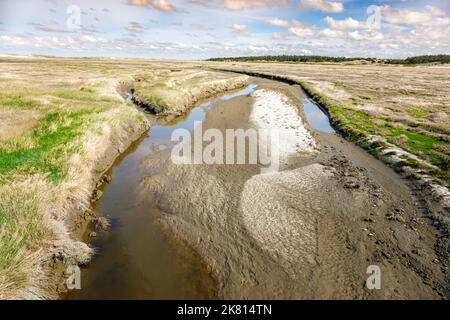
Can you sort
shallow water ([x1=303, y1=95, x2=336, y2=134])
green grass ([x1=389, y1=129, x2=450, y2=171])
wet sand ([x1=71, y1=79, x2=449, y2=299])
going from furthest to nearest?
1. shallow water ([x1=303, y1=95, x2=336, y2=134])
2. green grass ([x1=389, y1=129, x2=450, y2=171])
3. wet sand ([x1=71, y1=79, x2=449, y2=299])

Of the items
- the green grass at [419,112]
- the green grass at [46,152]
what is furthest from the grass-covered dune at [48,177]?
the green grass at [419,112]

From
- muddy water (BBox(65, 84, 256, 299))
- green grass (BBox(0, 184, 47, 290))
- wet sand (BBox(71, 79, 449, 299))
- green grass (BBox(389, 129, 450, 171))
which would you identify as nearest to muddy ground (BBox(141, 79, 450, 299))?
wet sand (BBox(71, 79, 449, 299))

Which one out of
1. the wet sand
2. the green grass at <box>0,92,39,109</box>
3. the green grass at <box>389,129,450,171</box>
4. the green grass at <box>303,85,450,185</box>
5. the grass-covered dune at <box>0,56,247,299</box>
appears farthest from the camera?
the green grass at <box>0,92,39,109</box>

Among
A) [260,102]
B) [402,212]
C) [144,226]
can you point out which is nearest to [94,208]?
[144,226]

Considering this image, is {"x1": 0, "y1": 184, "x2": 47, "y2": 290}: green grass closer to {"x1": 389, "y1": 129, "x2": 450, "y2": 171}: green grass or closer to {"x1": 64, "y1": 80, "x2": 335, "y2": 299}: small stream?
{"x1": 64, "y1": 80, "x2": 335, "y2": 299}: small stream

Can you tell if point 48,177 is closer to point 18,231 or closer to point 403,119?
point 18,231

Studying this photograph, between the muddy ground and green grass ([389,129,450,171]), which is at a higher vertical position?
green grass ([389,129,450,171])

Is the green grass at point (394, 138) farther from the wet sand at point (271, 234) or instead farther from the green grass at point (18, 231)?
the green grass at point (18, 231)

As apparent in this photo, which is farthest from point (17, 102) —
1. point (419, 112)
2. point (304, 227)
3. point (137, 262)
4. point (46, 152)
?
point (419, 112)

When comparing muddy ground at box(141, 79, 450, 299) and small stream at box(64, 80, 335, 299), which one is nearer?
small stream at box(64, 80, 335, 299)
